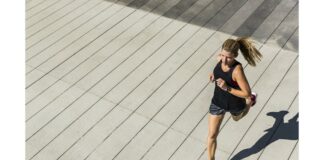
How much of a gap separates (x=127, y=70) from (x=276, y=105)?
9.09 ft

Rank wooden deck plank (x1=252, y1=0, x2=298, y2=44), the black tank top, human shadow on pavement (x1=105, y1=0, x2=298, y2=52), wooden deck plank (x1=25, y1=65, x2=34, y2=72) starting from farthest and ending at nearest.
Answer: human shadow on pavement (x1=105, y1=0, x2=298, y2=52) → wooden deck plank (x1=252, y1=0, x2=298, y2=44) → wooden deck plank (x1=25, y1=65, x2=34, y2=72) → the black tank top

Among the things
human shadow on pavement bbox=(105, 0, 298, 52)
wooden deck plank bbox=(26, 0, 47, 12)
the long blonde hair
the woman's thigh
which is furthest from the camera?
wooden deck plank bbox=(26, 0, 47, 12)

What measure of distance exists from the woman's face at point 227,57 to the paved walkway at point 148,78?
1.70 metres

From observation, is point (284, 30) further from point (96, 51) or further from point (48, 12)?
point (48, 12)

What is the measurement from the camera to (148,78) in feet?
23.9

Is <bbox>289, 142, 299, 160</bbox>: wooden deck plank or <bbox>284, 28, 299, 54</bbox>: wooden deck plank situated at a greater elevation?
<bbox>284, 28, 299, 54</bbox>: wooden deck plank

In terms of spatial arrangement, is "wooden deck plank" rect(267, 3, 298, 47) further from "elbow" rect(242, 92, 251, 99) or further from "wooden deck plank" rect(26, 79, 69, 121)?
"wooden deck plank" rect(26, 79, 69, 121)

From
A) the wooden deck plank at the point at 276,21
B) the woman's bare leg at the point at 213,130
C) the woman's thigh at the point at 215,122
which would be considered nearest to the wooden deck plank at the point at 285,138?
the woman's bare leg at the point at 213,130

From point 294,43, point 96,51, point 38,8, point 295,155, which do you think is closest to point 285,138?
point 295,155

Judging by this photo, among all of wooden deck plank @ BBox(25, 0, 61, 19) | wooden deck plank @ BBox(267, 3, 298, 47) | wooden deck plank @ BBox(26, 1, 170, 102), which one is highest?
wooden deck plank @ BBox(25, 0, 61, 19)

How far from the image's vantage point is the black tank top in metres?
4.85

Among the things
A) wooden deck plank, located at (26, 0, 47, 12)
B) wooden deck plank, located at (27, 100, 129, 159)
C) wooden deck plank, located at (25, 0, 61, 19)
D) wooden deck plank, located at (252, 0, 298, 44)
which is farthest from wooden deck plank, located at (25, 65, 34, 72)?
wooden deck plank, located at (252, 0, 298, 44)

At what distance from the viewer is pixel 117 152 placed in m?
5.96

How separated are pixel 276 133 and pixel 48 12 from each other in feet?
19.6
